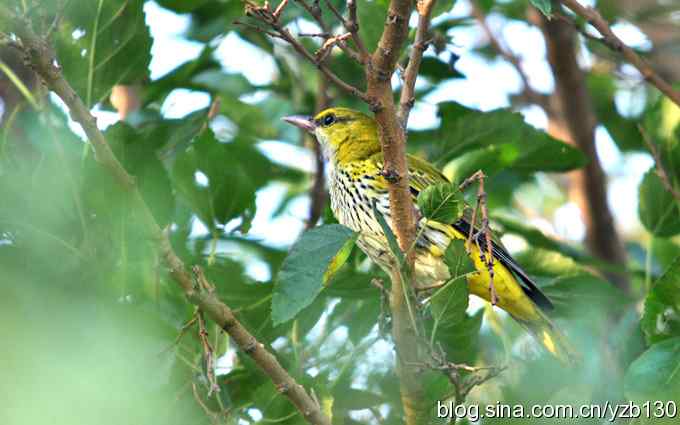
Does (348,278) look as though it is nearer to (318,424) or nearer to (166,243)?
(318,424)

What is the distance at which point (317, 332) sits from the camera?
170 inches

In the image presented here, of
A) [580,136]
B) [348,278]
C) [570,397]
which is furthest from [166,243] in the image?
[580,136]

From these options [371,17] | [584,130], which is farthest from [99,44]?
[584,130]

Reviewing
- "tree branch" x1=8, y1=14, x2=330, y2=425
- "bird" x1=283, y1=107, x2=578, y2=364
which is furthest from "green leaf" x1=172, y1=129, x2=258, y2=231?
"tree branch" x1=8, y1=14, x2=330, y2=425

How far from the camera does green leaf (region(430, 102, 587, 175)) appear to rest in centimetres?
475

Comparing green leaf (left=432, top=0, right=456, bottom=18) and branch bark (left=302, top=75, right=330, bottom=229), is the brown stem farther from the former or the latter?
green leaf (left=432, top=0, right=456, bottom=18)

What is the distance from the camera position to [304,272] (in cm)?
296

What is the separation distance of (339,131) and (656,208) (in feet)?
5.72

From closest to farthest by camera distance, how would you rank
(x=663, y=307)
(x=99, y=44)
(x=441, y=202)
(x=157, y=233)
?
(x=157, y=233), (x=441, y=202), (x=663, y=307), (x=99, y=44)

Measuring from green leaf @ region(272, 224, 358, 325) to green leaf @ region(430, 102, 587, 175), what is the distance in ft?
6.02

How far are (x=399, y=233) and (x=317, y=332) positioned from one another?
1.22 meters

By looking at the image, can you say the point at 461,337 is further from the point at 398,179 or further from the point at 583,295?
the point at 583,295

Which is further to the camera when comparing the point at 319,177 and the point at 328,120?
the point at 319,177

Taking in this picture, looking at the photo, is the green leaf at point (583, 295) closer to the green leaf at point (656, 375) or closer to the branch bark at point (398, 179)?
the green leaf at point (656, 375)
